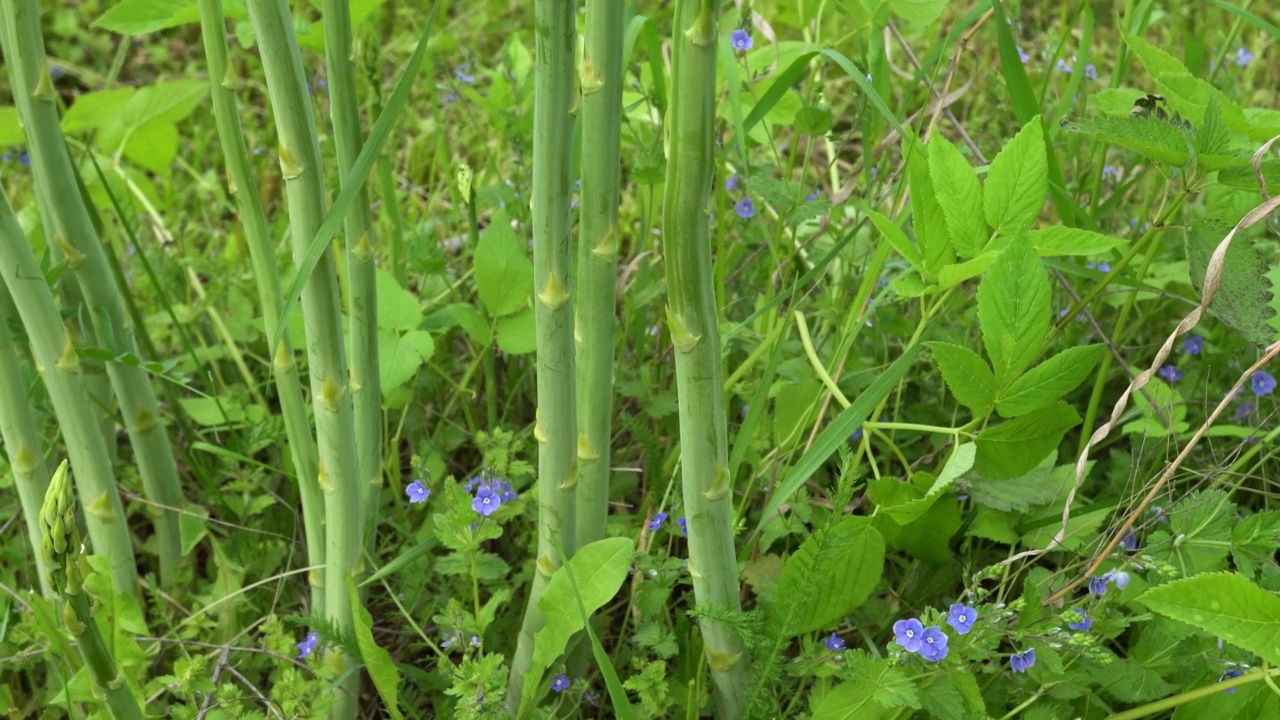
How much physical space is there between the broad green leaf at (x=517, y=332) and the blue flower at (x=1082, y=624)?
2.25 ft

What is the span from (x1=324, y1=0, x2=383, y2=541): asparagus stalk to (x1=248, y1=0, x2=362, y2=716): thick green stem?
26 millimetres

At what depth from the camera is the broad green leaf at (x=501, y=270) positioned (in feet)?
4.34

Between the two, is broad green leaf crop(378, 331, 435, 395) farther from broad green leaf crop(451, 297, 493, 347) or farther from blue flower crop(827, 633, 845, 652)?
blue flower crop(827, 633, 845, 652)

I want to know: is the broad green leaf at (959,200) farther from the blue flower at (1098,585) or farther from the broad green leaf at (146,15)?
the broad green leaf at (146,15)

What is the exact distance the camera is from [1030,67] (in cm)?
241

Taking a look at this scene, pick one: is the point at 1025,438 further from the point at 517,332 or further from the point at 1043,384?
the point at 517,332

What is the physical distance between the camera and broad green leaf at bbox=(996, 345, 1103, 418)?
0.98m

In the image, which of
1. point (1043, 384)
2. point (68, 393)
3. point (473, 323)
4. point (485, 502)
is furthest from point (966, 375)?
point (68, 393)

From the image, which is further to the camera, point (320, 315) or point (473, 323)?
point (473, 323)

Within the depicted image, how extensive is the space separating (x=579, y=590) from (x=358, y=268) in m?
0.39

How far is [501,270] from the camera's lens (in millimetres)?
1336

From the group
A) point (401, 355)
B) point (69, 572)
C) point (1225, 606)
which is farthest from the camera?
point (401, 355)

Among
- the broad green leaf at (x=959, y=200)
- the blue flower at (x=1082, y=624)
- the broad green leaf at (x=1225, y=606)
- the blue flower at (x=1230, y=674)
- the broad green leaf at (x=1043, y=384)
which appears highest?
the broad green leaf at (x=959, y=200)

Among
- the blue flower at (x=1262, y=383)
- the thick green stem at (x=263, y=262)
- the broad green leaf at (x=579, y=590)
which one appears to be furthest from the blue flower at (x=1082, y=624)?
the thick green stem at (x=263, y=262)
